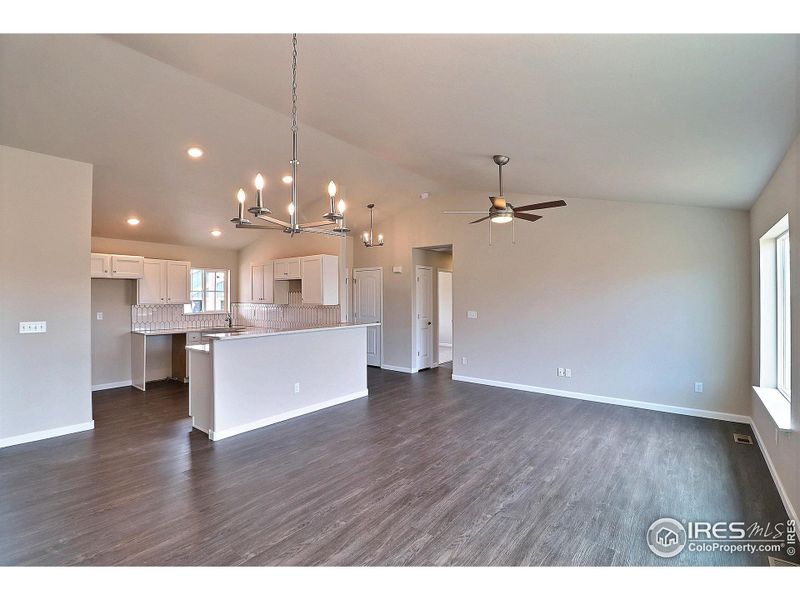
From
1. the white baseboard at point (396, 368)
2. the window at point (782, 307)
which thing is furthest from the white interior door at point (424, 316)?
the window at point (782, 307)

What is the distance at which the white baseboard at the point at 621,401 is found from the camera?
179 inches

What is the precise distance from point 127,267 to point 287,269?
2526mm

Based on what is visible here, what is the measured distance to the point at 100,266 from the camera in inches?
229

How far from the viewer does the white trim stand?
19.6 ft

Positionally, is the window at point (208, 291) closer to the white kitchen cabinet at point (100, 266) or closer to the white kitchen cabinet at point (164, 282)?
the white kitchen cabinet at point (164, 282)

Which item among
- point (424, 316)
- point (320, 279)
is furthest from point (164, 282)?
point (424, 316)

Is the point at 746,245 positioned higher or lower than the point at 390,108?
lower

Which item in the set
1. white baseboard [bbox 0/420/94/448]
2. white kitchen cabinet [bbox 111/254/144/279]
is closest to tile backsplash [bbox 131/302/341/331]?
white kitchen cabinet [bbox 111/254/144/279]

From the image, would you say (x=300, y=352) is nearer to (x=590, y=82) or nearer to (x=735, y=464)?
(x=590, y=82)

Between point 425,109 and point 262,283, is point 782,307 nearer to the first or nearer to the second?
point 425,109

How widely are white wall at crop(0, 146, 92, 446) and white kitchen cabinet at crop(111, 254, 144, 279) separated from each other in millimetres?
2058
